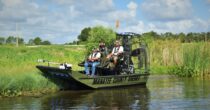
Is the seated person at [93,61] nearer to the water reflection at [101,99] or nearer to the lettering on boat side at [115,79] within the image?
the lettering on boat side at [115,79]

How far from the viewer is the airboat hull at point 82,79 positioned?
2033 centimetres

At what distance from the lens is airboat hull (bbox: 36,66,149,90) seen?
20.3 meters

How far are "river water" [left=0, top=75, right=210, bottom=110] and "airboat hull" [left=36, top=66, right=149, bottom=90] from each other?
39 centimetres

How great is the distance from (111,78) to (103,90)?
729mm

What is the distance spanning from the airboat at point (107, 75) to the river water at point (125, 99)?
46 cm

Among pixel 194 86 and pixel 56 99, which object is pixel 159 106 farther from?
pixel 194 86

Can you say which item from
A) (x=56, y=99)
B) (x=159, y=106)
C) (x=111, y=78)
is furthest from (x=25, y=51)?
(x=159, y=106)

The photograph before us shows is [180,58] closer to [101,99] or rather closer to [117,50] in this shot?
[117,50]

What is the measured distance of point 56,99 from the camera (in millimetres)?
18344

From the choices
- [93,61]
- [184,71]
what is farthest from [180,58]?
[93,61]

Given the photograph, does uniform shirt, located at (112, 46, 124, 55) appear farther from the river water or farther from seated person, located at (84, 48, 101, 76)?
the river water

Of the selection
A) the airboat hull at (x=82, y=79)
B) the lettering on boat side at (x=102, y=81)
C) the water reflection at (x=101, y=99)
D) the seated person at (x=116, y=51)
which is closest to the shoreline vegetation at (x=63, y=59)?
the airboat hull at (x=82, y=79)

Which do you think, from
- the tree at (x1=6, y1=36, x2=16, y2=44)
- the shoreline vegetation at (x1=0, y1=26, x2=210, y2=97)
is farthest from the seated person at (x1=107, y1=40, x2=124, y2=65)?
the tree at (x1=6, y1=36, x2=16, y2=44)

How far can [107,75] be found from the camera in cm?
2295
